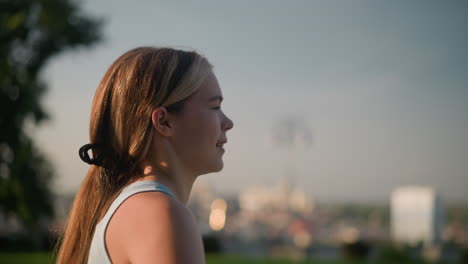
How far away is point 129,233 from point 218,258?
1966cm

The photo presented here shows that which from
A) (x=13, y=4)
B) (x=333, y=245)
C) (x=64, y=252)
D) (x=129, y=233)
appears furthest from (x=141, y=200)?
(x=333, y=245)

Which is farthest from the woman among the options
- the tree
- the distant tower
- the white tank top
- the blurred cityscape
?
the distant tower

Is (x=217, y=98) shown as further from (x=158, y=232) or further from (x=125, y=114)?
(x=158, y=232)

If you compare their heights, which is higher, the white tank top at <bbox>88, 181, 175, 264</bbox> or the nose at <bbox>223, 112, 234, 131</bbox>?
the nose at <bbox>223, 112, 234, 131</bbox>

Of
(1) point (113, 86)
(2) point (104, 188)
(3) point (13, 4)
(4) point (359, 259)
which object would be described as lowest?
(4) point (359, 259)

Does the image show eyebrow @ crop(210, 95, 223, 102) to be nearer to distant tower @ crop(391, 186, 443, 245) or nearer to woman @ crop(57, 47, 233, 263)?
woman @ crop(57, 47, 233, 263)

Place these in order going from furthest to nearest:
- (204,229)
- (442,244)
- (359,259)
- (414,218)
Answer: (414,218) → (204,229) → (442,244) → (359,259)

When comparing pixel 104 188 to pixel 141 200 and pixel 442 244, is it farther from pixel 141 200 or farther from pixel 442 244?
pixel 442 244

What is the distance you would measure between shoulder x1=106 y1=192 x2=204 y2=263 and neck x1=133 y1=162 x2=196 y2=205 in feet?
0.50

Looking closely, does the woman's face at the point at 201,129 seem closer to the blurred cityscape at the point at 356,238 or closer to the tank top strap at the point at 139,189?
the tank top strap at the point at 139,189

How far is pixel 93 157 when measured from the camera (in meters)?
1.46

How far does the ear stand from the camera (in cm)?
129

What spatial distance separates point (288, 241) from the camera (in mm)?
30781

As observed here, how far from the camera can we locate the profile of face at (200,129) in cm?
132
